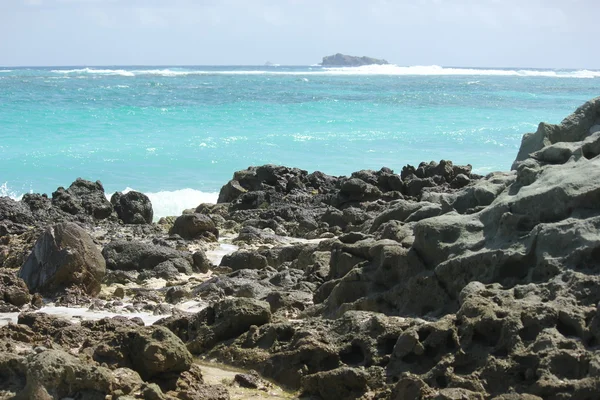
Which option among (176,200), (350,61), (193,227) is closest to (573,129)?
(193,227)

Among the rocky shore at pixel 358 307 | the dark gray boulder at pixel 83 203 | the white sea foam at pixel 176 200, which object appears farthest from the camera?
the white sea foam at pixel 176 200

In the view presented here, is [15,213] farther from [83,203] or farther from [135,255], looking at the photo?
[135,255]

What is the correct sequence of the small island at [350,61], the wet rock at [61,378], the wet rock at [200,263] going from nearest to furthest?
the wet rock at [61,378] → the wet rock at [200,263] → the small island at [350,61]

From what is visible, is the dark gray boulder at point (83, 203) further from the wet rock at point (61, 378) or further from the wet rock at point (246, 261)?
the wet rock at point (61, 378)

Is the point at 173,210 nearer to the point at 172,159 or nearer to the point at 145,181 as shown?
the point at 145,181

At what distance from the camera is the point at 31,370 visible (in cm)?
415

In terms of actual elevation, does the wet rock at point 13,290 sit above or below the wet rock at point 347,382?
below

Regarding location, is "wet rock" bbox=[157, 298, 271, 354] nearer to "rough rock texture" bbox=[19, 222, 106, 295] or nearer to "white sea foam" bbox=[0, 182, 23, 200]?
"rough rock texture" bbox=[19, 222, 106, 295]

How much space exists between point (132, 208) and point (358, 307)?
6990 millimetres

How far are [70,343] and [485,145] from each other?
21.2 meters

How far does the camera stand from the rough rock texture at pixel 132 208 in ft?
39.9

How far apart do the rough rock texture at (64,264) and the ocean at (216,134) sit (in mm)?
7310

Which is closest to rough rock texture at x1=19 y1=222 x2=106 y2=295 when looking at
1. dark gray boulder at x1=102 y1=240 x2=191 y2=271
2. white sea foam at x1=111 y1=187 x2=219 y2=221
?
dark gray boulder at x1=102 y1=240 x2=191 y2=271

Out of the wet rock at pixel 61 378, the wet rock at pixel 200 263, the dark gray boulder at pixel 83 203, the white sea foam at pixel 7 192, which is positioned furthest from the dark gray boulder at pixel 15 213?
the wet rock at pixel 61 378
